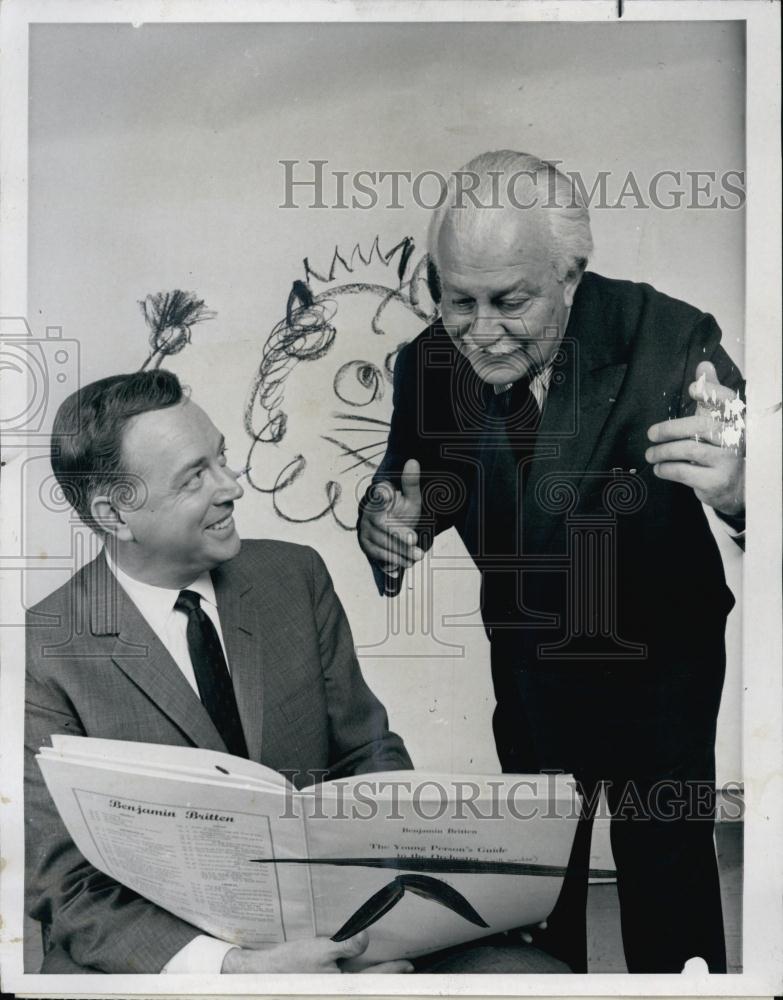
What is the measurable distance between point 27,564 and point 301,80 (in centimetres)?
106

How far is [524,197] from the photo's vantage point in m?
1.87

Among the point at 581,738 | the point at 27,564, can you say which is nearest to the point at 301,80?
the point at 27,564

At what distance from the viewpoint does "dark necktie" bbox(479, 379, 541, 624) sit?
1871mm

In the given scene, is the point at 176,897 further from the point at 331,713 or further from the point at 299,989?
the point at 331,713

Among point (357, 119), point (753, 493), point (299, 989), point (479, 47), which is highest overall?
point (479, 47)

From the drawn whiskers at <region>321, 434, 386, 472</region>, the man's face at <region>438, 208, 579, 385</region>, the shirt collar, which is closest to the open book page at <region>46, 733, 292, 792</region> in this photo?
the shirt collar

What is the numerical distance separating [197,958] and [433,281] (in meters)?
1.35

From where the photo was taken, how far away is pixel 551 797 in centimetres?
187

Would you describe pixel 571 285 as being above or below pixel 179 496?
above

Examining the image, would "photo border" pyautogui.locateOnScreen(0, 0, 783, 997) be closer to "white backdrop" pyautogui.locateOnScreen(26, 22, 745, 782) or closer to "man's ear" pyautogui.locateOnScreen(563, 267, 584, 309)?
"white backdrop" pyautogui.locateOnScreen(26, 22, 745, 782)

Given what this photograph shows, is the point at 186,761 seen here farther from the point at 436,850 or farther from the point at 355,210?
the point at 355,210

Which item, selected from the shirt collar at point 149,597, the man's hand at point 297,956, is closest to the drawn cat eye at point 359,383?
the shirt collar at point 149,597

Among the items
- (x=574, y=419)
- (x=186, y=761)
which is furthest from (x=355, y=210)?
(x=186, y=761)

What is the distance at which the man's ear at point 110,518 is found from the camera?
1865mm
